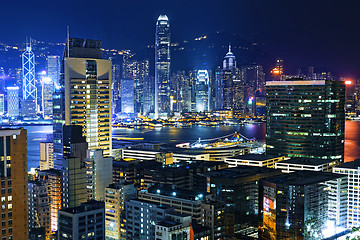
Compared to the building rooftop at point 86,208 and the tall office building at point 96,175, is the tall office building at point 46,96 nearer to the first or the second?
the tall office building at point 96,175

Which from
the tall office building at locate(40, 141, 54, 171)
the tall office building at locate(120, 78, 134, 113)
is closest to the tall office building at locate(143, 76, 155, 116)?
the tall office building at locate(120, 78, 134, 113)

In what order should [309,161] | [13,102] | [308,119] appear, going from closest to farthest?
1. [309,161]
2. [308,119]
3. [13,102]

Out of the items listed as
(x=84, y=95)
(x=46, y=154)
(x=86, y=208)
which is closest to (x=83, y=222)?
(x=86, y=208)

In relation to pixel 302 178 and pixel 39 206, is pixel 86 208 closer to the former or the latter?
pixel 39 206

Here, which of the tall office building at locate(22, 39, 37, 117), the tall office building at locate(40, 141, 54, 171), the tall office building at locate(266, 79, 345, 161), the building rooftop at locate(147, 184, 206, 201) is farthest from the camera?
the tall office building at locate(22, 39, 37, 117)

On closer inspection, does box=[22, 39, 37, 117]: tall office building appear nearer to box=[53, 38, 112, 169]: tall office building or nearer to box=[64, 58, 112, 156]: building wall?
box=[53, 38, 112, 169]: tall office building

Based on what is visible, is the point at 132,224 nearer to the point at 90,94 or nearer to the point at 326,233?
the point at 326,233

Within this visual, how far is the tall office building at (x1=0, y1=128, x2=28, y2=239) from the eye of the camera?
12.2m

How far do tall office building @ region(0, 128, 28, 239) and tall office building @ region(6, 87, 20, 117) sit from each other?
62.6 metres

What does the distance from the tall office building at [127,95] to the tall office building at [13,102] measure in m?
15.7

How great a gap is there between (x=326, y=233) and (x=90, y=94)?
43.9 ft

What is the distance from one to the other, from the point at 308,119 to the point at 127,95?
5549cm

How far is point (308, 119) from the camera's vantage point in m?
28.2

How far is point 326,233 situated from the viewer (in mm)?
18328
